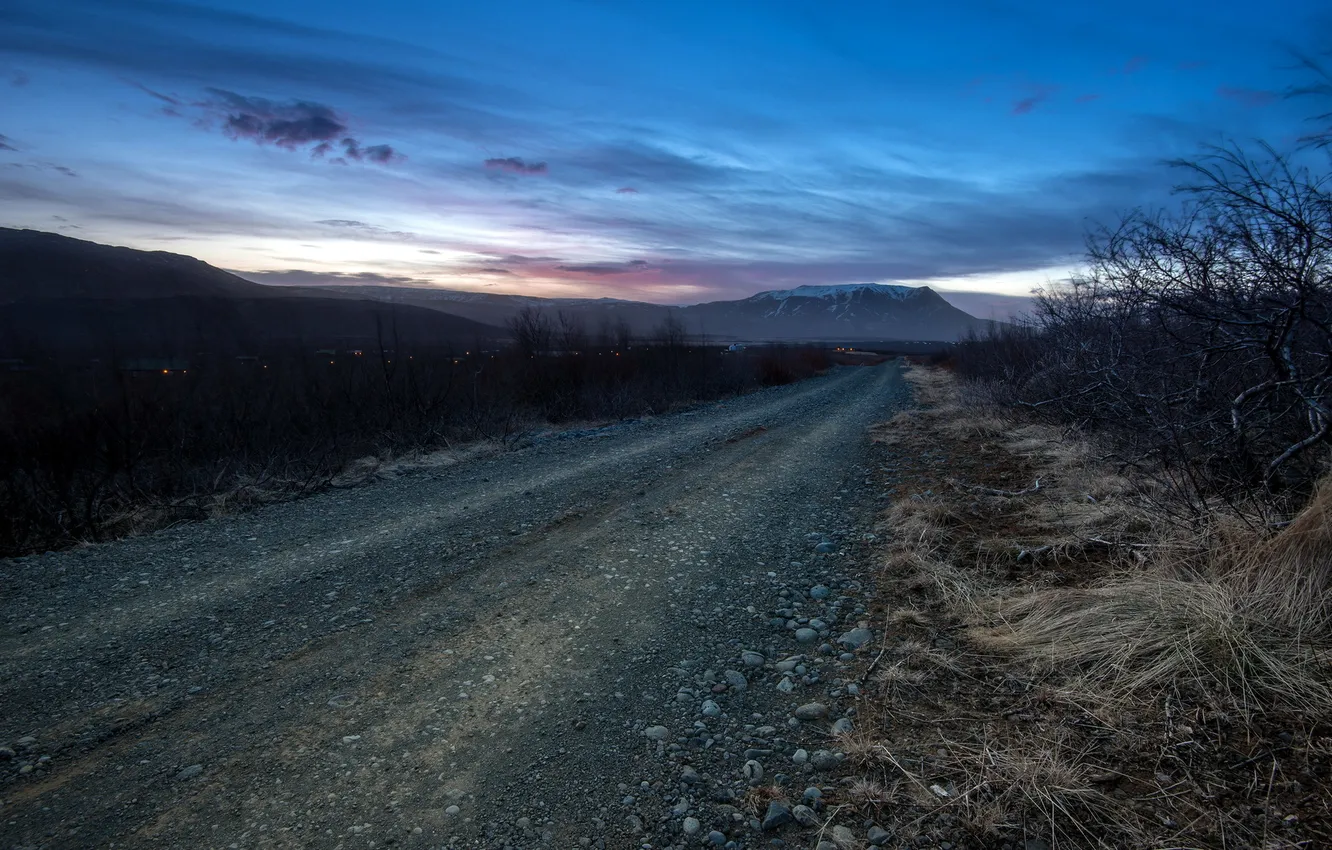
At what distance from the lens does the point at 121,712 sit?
9.74 feet

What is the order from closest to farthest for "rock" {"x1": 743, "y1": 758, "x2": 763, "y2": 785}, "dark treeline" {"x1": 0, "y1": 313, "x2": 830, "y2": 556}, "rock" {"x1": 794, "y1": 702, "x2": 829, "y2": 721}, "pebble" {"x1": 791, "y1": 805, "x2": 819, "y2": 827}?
"pebble" {"x1": 791, "y1": 805, "x2": 819, "y2": 827} < "rock" {"x1": 743, "y1": 758, "x2": 763, "y2": 785} < "rock" {"x1": 794, "y1": 702, "x2": 829, "y2": 721} < "dark treeline" {"x1": 0, "y1": 313, "x2": 830, "y2": 556}

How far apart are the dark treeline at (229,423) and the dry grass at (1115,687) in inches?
312

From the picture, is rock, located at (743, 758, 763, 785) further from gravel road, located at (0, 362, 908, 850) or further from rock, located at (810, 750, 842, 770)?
rock, located at (810, 750, 842, 770)

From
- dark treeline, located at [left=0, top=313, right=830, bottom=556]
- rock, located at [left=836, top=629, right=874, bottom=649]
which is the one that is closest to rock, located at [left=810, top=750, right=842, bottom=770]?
rock, located at [left=836, top=629, right=874, bottom=649]

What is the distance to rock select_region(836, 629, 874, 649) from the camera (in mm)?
3512

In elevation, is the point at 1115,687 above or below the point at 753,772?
above

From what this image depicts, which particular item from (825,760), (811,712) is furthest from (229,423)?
(825,760)

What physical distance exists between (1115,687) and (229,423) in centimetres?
1294

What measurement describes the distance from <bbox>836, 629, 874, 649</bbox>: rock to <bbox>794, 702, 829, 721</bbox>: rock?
0.68 m

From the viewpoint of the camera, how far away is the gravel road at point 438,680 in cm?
231

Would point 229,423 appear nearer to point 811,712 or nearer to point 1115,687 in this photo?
point 811,712

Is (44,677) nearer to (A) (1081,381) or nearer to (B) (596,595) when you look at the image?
(B) (596,595)

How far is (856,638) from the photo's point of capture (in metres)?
3.56

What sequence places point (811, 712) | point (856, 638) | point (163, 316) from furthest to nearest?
point (163, 316) < point (856, 638) < point (811, 712)
